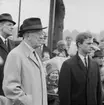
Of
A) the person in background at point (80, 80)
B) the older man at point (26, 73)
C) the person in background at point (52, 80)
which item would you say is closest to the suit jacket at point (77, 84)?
the person in background at point (80, 80)

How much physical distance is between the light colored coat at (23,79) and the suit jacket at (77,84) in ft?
3.27

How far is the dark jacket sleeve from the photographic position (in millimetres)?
4652

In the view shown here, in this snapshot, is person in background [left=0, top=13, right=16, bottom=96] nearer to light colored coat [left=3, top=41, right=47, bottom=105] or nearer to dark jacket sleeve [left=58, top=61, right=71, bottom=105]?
dark jacket sleeve [left=58, top=61, right=71, bottom=105]

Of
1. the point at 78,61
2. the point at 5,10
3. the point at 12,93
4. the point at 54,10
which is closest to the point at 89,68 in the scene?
the point at 78,61

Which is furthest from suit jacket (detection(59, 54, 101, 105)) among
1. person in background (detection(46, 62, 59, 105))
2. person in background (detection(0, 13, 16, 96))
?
person in background (detection(0, 13, 16, 96))

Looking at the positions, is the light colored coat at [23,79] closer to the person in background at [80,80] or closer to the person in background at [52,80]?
the person in background at [80,80]

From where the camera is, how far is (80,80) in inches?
184

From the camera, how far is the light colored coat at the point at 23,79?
11.4 feet

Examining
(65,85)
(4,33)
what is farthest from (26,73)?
(4,33)

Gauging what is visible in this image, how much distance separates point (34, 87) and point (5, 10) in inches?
162

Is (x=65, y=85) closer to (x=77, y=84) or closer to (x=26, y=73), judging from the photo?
(x=77, y=84)

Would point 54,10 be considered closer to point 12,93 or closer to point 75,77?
point 75,77

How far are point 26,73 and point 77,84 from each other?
1247mm

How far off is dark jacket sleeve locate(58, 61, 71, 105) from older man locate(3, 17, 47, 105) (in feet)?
3.19
